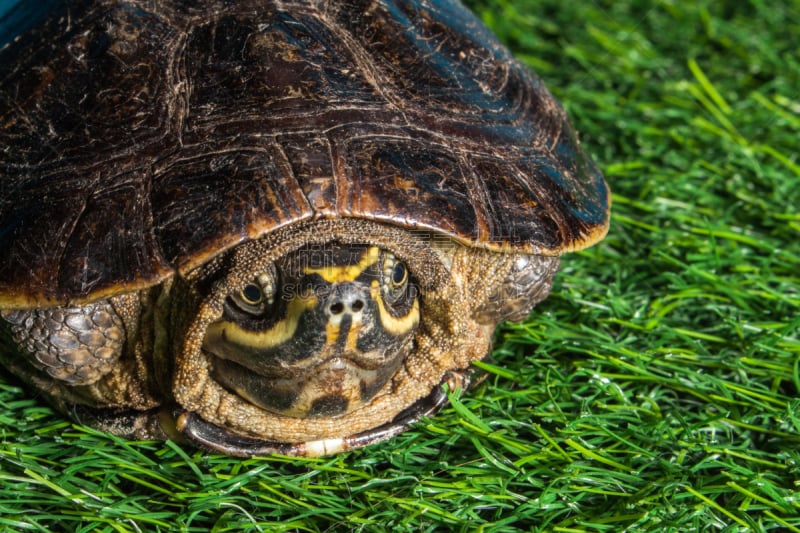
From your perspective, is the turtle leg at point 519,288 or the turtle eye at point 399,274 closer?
the turtle eye at point 399,274

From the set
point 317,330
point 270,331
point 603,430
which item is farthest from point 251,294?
point 603,430

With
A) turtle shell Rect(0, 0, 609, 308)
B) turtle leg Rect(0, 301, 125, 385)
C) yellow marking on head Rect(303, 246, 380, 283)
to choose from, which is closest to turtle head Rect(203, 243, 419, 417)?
yellow marking on head Rect(303, 246, 380, 283)

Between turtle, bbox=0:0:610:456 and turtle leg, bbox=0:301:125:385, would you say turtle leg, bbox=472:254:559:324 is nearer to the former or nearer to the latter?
turtle, bbox=0:0:610:456

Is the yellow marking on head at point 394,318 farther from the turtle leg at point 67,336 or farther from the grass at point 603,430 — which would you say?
the turtle leg at point 67,336

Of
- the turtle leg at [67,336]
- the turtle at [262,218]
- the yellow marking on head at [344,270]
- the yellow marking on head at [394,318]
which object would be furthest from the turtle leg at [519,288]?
the turtle leg at [67,336]

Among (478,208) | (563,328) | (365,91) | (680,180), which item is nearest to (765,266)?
(680,180)

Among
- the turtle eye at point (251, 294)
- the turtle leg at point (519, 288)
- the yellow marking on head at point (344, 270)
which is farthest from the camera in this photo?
the turtle leg at point (519, 288)
